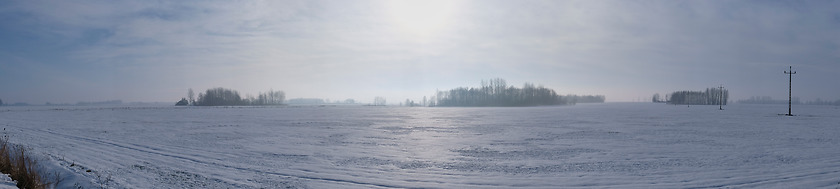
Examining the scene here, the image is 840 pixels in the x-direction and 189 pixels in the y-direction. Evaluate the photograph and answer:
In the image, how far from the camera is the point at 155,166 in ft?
40.9

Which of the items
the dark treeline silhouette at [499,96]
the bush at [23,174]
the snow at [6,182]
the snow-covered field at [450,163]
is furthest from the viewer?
the dark treeline silhouette at [499,96]

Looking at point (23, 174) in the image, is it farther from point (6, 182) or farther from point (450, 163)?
point (450, 163)

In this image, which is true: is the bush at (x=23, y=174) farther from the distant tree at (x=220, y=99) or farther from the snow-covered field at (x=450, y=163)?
the distant tree at (x=220, y=99)

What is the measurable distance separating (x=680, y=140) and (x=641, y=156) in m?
6.98

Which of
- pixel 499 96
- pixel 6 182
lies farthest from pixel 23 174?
pixel 499 96

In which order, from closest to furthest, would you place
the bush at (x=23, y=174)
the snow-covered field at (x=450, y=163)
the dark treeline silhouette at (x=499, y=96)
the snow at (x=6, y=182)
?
the snow at (x=6, y=182), the bush at (x=23, y=174), the snow-covered field at (x=450, y=163), the dark treeline silhouette at (x=499, y=96)

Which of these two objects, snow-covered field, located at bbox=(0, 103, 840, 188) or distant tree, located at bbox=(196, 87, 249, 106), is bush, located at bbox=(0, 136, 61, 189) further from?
distant tree, located at bbox=(196, 87, 249, 106)

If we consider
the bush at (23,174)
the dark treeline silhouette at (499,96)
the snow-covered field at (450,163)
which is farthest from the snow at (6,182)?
the dark treeline silhouette at (499,96)

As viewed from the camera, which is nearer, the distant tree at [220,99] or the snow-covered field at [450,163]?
the snow-covered field at [450,163]

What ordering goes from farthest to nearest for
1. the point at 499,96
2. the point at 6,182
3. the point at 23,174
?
the point at 499,96 < the point at 23,174 < the point at 6,182

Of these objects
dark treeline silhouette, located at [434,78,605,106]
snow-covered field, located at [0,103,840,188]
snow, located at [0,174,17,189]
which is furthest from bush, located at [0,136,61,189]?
dark treeline silhouette, located at [434,78,605,106]

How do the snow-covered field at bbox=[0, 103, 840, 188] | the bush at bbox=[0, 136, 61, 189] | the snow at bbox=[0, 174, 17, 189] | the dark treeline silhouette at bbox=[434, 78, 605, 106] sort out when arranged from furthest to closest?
1. the dark treeline silhouette at bbox=[434, 78, 605, 106]
2. the snow-covered field at bbox=[0, 103, 840, 188]
3. the bush at bbox=[0, 136, 61, 189]
4. the snow at bbox=[0, 174, 17, 189]

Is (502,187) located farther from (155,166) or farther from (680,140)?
(680,140)

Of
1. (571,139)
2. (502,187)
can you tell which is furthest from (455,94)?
(502,187)
